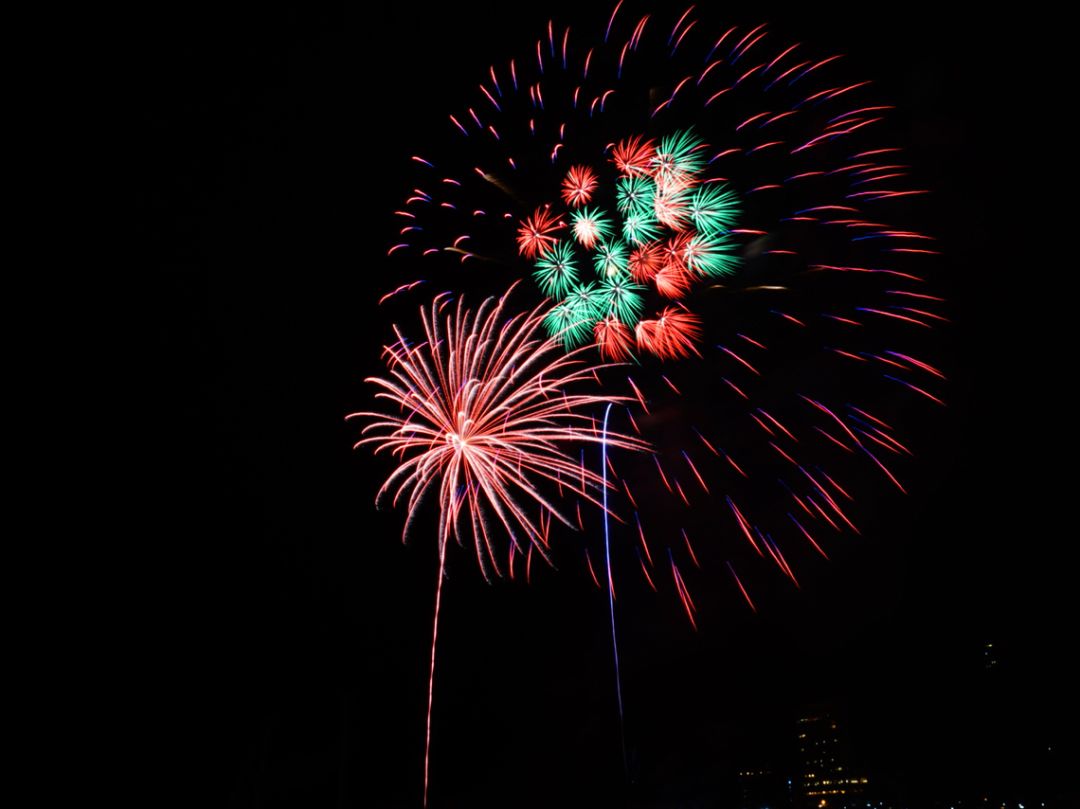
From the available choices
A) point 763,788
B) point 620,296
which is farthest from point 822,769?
point 620,296

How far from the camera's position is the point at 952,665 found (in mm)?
39438

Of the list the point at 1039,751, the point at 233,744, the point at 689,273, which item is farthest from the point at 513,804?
the point at 689,273

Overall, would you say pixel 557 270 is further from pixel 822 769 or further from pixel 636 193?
pixel 822 769

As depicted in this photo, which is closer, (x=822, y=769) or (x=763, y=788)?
(x=763, y=788)

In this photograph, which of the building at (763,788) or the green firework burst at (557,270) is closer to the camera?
the green firework burst at (557,270)

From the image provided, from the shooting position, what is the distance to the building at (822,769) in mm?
52156

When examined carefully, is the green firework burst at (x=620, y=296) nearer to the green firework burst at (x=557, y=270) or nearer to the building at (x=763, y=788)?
the green firework burst at (x=557, y=270)

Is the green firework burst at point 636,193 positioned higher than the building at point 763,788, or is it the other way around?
the green firework burst at point 636,193

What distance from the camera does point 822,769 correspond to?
204ft

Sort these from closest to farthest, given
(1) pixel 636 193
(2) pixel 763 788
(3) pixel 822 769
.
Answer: (1) pixel 636 193, (2) pixel 763 788, (3) pixel 822 769

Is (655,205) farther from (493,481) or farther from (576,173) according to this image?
(493,481)

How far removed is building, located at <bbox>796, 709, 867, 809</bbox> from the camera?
52156 mm

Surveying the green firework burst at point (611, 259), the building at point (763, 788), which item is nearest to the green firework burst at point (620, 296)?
the green firework burst at point (611, 259)

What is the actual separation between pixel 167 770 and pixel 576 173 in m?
24.1
